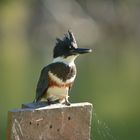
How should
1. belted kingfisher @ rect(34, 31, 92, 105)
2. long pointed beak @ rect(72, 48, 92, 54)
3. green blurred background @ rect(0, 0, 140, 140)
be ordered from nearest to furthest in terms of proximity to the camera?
1. long pointed beak @ rect(72, 48, 92, 54)
2. belted kingfisher @ rect(34, 31, 92, 105)
3. green blurred background @ rect(0, 0, 140, 140)

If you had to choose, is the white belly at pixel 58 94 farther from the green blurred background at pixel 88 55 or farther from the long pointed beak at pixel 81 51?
the green blurred background at pixel 88 55

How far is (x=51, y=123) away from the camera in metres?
2.89

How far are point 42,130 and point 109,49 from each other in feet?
36.0

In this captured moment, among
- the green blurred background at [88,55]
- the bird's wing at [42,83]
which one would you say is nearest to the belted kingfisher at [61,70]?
the bird's wing at [42,83]

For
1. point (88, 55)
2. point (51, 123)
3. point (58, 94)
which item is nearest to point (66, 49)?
point (58, 94)

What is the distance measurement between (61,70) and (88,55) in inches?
375

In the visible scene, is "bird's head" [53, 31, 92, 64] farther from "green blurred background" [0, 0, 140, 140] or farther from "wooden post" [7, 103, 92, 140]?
"green blurred background" [0, 0, 140, 140]

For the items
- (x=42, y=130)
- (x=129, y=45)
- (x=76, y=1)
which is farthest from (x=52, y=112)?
(x=76, y=1)

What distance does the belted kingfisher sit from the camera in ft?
11.3

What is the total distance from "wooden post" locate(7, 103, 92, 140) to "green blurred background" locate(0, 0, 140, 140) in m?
4.53

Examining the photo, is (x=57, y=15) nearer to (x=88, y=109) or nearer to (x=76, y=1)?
(x=76, y=1)

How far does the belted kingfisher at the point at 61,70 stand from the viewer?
3447mm

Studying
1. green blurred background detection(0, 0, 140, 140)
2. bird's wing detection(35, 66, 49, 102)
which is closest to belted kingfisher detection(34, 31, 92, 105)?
bird's wing detection(35, 66, 49, 102)

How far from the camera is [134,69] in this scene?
41.4 feet
